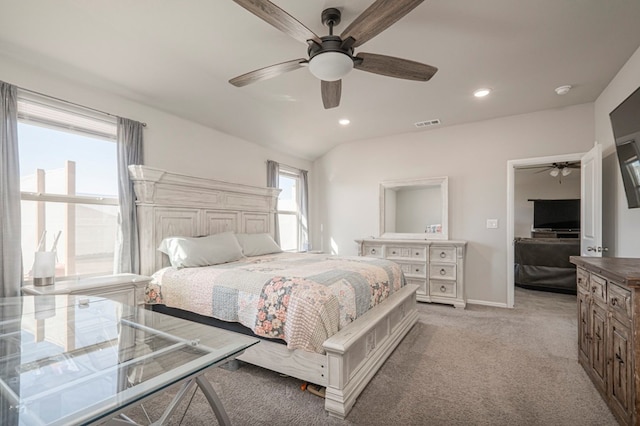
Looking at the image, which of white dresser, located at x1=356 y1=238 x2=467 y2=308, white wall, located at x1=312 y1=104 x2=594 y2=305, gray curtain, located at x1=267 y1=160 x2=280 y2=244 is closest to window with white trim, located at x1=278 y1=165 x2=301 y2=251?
gray curtain, located at x1=267 y1=160 x2=280 y2=244

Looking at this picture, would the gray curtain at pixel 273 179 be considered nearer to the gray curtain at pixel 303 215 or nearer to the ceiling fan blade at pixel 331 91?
the gray curtain at pixel 303 215

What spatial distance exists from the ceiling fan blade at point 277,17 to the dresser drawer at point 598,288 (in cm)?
246

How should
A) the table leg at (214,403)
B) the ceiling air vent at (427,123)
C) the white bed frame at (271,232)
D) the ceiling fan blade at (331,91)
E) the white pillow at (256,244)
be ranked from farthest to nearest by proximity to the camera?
the ceiling air vent at (427,123) → the white pillow at (256,244) → the ceiling fan blade at (331,91) → the white bed frame at (271,232) → the table leg at (214,403)

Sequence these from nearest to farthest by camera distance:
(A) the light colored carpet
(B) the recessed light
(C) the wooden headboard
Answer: (A) the light colored carpet, (C) the wooden headboard, (B) the recessed light

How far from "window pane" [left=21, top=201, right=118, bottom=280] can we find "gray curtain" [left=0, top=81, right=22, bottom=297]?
0.58 ft

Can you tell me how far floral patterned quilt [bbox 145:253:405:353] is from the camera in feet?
6.53

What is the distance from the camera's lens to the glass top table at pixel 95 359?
0.80m

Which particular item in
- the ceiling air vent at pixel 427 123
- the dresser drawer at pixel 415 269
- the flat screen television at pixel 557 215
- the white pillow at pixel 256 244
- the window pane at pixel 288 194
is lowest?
the dresser drawer at pixel 415 269

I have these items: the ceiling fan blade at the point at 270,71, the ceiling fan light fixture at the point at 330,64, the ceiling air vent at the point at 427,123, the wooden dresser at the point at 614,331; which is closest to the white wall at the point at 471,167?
the ceiling air vent at the point at 427,123

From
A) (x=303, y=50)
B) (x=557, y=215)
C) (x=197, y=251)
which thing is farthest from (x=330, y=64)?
(x=557, y=215)

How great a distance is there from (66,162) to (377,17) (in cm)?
298

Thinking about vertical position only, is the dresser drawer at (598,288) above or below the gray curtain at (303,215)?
below

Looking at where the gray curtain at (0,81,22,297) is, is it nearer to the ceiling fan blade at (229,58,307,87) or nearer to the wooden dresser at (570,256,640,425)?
the ceiling fan blade at (229,58,307,87)

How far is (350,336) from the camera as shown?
1988mm
